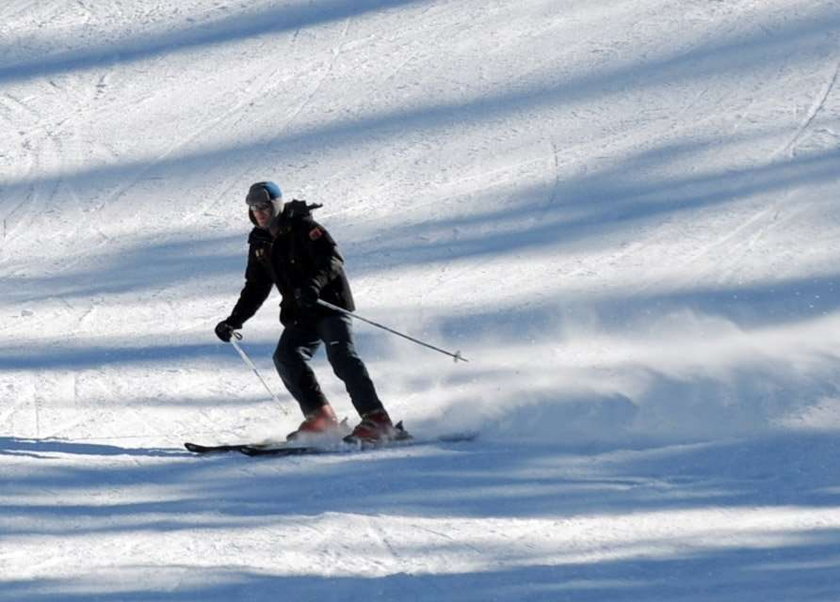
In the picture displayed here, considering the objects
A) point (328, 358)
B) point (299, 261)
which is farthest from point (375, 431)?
point (299, 261)

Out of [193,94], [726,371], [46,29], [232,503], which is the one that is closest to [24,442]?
[232,503]

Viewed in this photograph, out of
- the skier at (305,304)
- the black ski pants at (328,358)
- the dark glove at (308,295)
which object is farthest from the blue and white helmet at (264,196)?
the black ski pants at (328,358)

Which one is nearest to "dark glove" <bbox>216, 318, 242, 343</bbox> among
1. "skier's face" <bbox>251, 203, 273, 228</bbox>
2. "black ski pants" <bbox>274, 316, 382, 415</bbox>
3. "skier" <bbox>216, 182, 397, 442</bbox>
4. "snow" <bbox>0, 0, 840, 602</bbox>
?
"skier" <bbox>216, 182, 397, 442</bbox>

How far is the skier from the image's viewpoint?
28.6 ft

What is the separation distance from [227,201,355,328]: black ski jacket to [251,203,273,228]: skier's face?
4 cm

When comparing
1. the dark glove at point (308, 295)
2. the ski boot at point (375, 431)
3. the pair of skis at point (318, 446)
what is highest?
the dark glove at point (308, 295)

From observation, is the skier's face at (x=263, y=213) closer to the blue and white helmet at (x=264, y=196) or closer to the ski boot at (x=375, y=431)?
the blue and white helmet at (x=264, y=196)

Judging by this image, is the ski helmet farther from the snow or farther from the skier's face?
the snow

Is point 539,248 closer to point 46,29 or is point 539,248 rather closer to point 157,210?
point 157,210

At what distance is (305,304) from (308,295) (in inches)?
3.2

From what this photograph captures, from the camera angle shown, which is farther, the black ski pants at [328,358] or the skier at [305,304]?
the black ski pants at [328,358]

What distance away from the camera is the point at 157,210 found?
13.9 m

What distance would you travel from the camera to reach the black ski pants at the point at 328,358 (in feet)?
29.1

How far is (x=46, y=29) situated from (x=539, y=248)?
28.0ft
